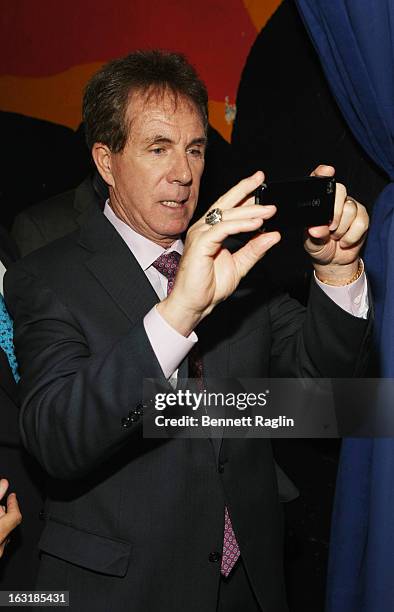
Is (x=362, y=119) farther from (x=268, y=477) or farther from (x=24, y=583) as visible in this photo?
(x=24, y=583)

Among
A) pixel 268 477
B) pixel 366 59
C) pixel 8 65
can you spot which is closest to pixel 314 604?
pixel 268 477

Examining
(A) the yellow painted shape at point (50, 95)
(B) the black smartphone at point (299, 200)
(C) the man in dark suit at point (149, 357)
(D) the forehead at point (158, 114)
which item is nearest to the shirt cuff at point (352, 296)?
(C) the man in dark suit at point (149, 357)

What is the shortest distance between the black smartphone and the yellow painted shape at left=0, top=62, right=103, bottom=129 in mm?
2176

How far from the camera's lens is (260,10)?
8.35 feet

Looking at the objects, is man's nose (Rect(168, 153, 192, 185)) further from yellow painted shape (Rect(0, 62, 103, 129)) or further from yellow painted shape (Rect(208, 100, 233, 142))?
yellow painted shape (Rect(0, 62, 103, 129))

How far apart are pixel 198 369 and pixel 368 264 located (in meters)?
0.77

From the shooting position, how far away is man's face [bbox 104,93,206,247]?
5.19ft

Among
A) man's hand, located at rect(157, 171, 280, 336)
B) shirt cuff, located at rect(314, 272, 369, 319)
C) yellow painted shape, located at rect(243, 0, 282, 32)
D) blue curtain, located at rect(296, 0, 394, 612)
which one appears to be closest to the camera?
man's hand, located at rect(157, 171, 280, 336)

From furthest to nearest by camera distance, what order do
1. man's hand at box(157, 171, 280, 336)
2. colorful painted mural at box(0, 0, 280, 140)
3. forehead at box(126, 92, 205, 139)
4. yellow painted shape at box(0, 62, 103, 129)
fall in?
yellow painted shape at box(0, 62, 103, 129) < colorful painted mural at box(0, 0, 280, 140) < forehead at box(126, 92, 205, 139) < man's hand at box(157, 171, 280, 336)

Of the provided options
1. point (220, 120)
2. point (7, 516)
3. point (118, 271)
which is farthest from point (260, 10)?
point (7, 516)

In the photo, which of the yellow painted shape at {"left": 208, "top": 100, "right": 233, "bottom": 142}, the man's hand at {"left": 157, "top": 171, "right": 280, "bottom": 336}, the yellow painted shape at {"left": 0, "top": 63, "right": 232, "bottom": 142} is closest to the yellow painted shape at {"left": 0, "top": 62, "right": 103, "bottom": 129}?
the yellow painted shape at {"left": 0, "top": 63, "right": 232, "bottom": 142}

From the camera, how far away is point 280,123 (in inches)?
102

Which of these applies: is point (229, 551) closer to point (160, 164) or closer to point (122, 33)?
point (160, 164)

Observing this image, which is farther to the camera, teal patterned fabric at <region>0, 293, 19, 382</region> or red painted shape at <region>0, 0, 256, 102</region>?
red painted shape at <region>0, 0, 256, 102</region>
